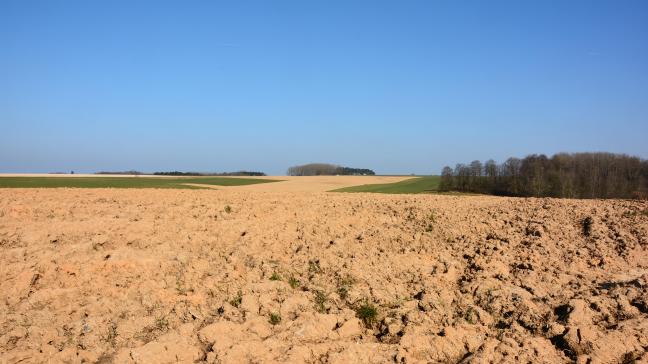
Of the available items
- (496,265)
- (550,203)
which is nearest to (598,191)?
(550,203)

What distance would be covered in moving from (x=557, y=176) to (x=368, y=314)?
38.1m

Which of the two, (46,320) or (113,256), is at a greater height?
(113,256)

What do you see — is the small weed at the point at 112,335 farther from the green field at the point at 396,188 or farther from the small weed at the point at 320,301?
the green field at the point at 396,188

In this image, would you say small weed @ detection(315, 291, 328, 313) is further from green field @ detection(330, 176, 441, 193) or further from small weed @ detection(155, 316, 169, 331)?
green field @ detection(330, 176, 441, 193)

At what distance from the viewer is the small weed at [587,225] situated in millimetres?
9266

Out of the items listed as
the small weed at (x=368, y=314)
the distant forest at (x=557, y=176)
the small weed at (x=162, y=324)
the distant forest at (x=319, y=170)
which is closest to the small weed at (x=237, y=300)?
the small weed at (x=162, y=324)

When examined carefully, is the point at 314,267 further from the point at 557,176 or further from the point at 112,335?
the point at 557,176

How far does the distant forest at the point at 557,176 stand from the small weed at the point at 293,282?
107ft

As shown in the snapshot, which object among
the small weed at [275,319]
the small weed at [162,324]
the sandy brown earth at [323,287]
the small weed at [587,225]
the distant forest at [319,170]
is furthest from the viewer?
the distant forest at [319,170]

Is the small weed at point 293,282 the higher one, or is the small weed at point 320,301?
the small weed at point 293,282

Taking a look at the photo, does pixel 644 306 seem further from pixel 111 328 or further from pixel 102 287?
pixel 102 287

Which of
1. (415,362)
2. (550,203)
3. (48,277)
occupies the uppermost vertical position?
(550,203)

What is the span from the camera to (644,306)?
615cm

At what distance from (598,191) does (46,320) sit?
40799 mm
